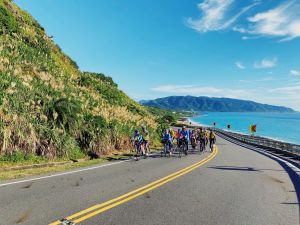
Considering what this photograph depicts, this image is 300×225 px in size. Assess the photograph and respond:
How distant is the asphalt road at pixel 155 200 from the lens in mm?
6477

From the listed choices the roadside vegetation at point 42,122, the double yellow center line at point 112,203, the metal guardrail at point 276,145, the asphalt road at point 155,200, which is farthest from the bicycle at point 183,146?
the double yellow center line at point 112,203

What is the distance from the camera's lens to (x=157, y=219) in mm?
6426

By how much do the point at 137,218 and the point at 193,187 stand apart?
3860 mm

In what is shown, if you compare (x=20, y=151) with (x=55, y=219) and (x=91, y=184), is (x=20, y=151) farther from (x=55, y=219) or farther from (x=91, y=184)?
(x=55, y=219)

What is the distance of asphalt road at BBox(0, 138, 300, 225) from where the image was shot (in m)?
6.48

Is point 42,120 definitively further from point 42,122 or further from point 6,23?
point 6,23

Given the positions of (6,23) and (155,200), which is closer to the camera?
(155,200)

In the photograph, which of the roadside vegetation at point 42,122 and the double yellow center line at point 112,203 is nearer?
the double yellow center line at point 112,203

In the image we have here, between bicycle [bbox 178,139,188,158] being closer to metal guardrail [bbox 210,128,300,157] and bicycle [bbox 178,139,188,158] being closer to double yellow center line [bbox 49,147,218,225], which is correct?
metal guardrail [bbox 210,128,300,157]

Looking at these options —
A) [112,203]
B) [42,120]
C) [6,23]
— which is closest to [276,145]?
[42,120]

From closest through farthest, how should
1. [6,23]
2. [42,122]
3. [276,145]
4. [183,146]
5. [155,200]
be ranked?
[155,200], [42,122], [183,146], [6,23], [276,145]

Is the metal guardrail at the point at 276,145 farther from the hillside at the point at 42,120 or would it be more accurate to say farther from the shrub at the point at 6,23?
the shrub at the point at 6,23

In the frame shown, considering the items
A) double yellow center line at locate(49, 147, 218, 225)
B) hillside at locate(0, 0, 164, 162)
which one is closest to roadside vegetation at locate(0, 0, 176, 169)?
hillside at locate(0, 0, 164, 162)

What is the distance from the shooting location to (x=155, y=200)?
8.04 m
